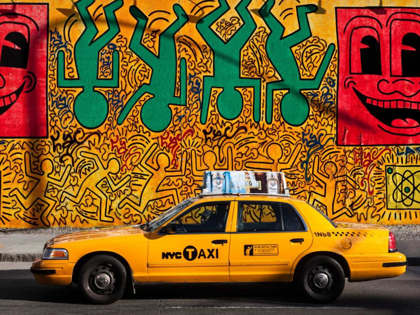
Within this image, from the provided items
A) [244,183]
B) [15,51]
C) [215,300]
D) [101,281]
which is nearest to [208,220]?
[215,300]

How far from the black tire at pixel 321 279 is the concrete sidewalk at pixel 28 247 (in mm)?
4007

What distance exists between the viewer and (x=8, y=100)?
623 inches

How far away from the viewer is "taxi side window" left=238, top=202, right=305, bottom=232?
345 inches

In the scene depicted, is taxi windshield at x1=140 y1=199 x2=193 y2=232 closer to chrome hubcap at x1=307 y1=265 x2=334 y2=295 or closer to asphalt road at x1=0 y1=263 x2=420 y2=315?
asphalt road at x1=0 y1=263 x2=420 y2=315

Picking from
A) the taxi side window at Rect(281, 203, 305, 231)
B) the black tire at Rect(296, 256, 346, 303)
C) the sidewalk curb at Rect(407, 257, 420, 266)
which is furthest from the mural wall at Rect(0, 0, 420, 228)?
the black tire at Rect(296, 256, 346, 303)

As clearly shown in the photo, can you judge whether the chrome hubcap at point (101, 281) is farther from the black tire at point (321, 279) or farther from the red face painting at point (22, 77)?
the red face painting at point (22, 77)

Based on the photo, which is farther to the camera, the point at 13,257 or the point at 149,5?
the point at 149,5

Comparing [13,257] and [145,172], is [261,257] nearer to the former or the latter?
[13,257]

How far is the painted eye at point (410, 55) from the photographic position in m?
16.2

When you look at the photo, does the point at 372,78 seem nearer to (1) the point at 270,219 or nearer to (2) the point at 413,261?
(2) the point at 413,261

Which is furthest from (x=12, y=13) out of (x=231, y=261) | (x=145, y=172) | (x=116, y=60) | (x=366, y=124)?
(x=231, y=261)

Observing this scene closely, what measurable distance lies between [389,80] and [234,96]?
3.62m

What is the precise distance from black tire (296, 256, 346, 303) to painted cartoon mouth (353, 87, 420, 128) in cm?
818

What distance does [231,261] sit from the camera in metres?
8.55
